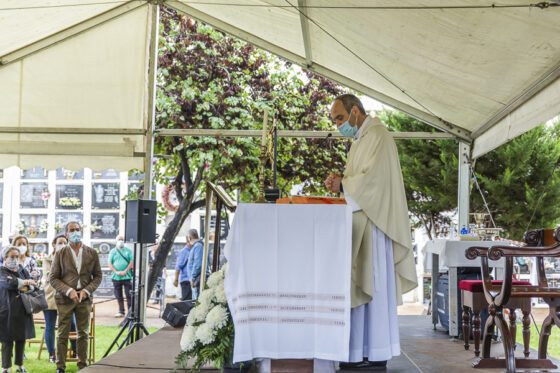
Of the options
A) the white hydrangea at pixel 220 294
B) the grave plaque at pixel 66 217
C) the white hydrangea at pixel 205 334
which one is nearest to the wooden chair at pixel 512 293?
the white hydrangea at pixel 220 294

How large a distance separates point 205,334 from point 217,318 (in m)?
0.11

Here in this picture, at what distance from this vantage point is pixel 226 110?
10.9 metres

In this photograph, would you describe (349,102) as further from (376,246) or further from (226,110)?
(226,110)

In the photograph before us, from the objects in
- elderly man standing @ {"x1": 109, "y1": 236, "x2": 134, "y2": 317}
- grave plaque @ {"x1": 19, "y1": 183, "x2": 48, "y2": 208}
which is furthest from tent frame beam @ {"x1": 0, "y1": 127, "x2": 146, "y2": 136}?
grave plaque @ {"x1": 19, "y1": 183, "x2": 48, "y2": 208}

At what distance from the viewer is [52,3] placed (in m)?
6.82

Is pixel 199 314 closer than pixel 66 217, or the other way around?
pixel 199 314

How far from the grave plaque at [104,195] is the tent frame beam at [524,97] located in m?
12.0

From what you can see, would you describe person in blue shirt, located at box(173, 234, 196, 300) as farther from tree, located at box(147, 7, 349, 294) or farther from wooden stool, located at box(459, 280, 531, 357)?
wooden stool, located at box(459, 280, 531, 357)

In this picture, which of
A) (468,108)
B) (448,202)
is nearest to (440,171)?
(448,202)

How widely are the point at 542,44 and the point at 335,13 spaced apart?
2021 millimetres

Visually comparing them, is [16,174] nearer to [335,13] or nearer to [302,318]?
[335,13]

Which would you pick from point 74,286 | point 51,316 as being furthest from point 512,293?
point 51,316

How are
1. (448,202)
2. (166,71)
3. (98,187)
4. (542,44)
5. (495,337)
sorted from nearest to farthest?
(542,44)
(495,337)
(166,71)
(448,202)
(98,187)

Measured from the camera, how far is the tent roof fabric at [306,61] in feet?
16.1
